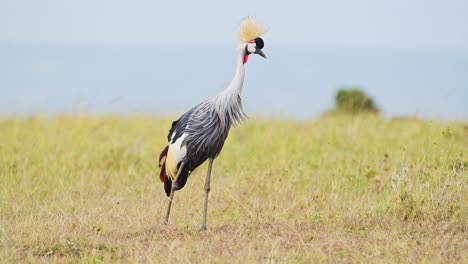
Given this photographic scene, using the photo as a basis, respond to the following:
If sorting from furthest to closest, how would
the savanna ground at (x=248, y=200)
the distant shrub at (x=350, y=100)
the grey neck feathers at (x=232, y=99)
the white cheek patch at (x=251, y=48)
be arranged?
the distant shrub at (x=350, y=100) < the white cheek patch at (x=251, y=48) < the grey neck feathers at (x=232, y=99) < the savanna ground at (x=248, y=200)

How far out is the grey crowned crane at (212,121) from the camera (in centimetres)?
599

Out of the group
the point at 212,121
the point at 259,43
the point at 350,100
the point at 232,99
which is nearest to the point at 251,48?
the point at 259,43

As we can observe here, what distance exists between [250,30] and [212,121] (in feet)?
2.65

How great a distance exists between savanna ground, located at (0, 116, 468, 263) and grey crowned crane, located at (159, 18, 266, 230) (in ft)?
1.95

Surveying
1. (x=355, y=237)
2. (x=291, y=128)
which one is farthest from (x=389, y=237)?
(x=291, y=128)

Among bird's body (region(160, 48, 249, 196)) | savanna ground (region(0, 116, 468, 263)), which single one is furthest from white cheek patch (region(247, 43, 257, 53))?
savanna ground (region(0, 116, 468, 263))

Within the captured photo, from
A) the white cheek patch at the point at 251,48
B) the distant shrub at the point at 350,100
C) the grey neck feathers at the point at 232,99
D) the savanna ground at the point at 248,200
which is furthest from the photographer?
the distant shrub at the point at 350,100

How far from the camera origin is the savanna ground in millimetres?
5363

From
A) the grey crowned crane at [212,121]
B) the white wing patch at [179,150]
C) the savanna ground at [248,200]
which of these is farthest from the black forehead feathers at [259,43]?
the savanna ground at [248,200]

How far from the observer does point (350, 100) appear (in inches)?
593

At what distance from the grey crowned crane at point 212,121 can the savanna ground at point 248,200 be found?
0.59 meters

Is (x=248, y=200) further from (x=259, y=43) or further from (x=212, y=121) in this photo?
(x=259, y=43)

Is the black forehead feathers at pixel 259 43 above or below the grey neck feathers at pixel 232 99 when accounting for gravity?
above

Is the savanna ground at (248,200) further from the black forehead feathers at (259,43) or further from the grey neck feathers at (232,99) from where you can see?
the black forehead feathers at (259,43)
